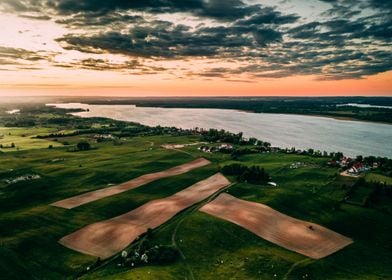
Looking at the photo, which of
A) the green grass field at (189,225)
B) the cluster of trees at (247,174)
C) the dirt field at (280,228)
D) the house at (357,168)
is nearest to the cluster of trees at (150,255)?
the green grass field at (189,225)

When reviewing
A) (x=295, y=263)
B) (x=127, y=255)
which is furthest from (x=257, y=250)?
(x=127, y=255)

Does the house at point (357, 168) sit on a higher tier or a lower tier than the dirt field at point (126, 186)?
higher

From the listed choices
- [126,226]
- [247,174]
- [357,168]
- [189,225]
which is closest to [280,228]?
[189,225]

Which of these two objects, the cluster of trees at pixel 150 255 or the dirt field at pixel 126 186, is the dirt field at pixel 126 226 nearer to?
the cluster of trees at pixel 150 255

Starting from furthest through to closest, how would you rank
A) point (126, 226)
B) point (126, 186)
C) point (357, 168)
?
point (357, 168)
point (126, 186)
point (126, 226)

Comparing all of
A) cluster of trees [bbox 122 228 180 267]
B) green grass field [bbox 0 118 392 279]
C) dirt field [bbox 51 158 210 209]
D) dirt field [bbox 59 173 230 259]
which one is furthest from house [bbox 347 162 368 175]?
cluster of trees [bbox 122 228 180 267]

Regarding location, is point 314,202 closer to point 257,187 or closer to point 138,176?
point 257,187

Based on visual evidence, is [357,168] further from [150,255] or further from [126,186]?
[150,255]
